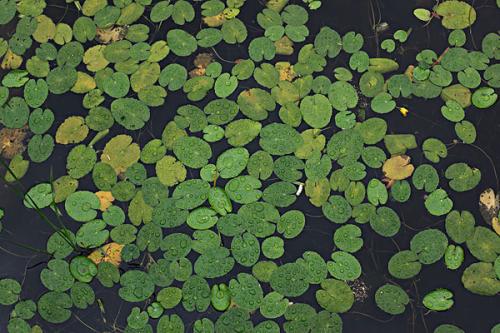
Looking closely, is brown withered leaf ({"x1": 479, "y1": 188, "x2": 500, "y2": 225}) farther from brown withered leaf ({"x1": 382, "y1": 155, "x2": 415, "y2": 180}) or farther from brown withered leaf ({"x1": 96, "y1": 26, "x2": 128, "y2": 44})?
brown withered leaf ({"x1": 96, "y1": 26, "x2": 128, "y2": 44})

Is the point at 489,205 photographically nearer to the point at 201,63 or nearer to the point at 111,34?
the point at 201,63

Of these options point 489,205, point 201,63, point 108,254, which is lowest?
point 108,254

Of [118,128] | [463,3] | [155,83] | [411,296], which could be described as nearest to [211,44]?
[155,83]

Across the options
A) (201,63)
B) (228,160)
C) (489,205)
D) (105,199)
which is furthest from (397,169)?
(105,199)

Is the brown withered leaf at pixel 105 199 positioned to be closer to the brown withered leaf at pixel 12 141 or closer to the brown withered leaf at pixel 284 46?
the brown withered leaf at pixel 12 141

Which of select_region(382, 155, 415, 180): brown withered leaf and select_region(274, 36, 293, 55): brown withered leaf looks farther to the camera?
select_region(274, 36, 293, 55): brown withered leaf

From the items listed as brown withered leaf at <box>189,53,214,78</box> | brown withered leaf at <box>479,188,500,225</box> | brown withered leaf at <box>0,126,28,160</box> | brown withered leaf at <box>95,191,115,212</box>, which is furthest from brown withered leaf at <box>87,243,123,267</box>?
brown withered leaf at <box>479,188,500,225</box>

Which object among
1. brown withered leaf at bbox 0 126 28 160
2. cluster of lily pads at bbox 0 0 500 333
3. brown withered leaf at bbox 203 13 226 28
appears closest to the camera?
cluster of lily pads at bbox 0 0 500 333

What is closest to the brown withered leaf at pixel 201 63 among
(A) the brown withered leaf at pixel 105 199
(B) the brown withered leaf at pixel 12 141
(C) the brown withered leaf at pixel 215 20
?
(C) the brown withered leaf at pixel 215 20
